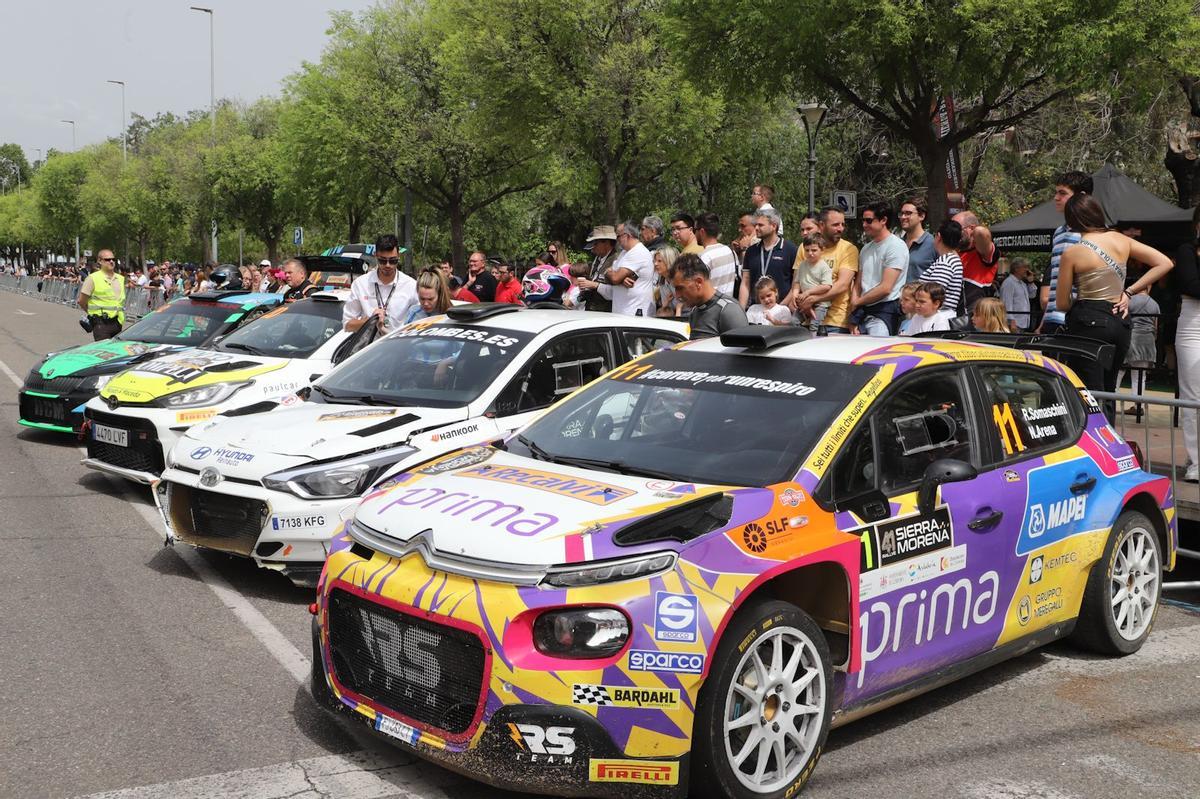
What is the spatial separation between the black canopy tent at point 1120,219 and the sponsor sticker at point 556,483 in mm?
14006

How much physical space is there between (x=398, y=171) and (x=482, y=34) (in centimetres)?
939

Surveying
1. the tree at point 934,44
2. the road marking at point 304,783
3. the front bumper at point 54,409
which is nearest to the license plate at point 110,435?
the front bumper at point 54,409

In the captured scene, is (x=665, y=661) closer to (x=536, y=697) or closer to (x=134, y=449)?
(x=536, y=697)

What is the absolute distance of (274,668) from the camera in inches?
210

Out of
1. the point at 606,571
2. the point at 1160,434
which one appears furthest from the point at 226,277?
the point at 606,571

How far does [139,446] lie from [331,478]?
10.9 feet

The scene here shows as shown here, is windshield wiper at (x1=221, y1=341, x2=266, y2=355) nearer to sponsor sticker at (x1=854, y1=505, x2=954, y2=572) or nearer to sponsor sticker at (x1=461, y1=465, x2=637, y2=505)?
sponsor sticker at (x1=461, y1=465, x2=637, y2=505)

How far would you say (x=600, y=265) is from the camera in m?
11.5

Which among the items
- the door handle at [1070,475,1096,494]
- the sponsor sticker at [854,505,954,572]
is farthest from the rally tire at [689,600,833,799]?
the door handle at [1070,475,1096,494]

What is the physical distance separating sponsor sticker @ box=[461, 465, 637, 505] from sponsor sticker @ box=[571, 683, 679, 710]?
2.35 feet

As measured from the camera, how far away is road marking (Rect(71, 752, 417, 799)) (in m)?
4.01

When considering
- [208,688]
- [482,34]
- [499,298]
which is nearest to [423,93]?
[482,34]

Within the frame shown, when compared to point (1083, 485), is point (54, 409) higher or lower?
lower

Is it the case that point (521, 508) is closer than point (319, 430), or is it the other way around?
point (521, 508)
